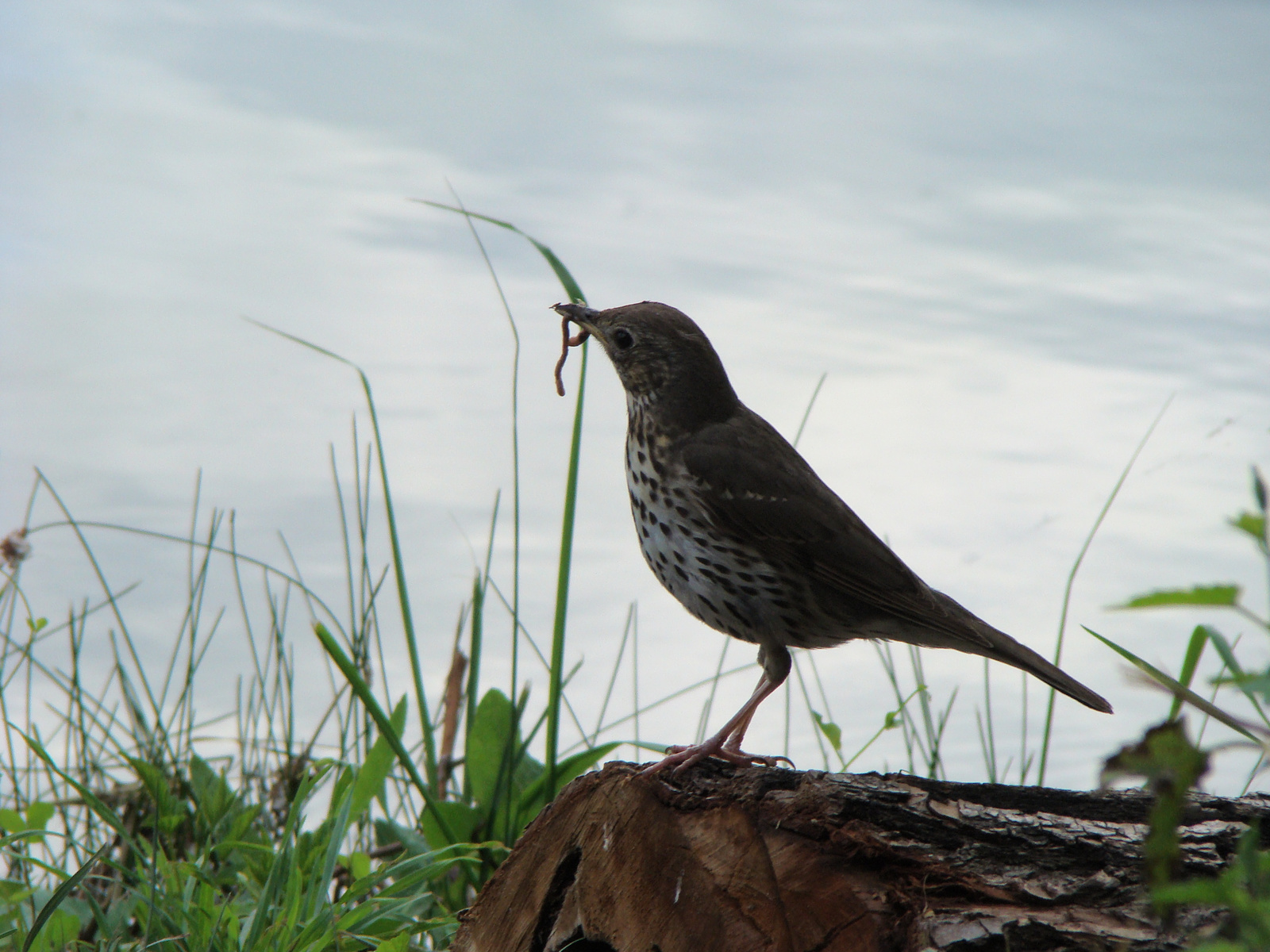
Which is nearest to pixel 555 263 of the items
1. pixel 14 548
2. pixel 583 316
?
pixel 583 316

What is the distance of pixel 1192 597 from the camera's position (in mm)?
1210

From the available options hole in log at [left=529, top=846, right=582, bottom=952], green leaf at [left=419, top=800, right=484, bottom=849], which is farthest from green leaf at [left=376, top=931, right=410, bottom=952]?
green leaf at [left=419, top=800, right=484, bottom=849]

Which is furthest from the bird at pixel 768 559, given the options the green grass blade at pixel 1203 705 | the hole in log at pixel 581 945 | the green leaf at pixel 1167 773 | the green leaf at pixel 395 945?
the green leaf at pixel 1167 773

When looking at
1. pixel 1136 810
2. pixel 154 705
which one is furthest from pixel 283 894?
pixel 1136 810

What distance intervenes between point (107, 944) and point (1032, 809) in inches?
87.5

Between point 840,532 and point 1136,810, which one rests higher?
point 840,532

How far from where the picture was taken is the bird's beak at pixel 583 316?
4285mm

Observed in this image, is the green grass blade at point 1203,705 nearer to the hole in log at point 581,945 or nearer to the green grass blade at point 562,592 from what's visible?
the hole in log at point 581,945

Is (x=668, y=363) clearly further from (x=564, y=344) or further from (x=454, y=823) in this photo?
(x=454, y=823)

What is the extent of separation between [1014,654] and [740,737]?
88cm

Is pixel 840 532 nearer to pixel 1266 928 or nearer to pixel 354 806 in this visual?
pixel 354 806

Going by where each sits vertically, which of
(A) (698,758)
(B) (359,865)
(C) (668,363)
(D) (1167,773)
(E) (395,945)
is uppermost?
(C) (668,363)

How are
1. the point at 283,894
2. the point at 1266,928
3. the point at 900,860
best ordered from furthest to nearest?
the point at 283,894 < the point at 900,860 < the point at 1266,928

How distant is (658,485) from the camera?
3924 mm
